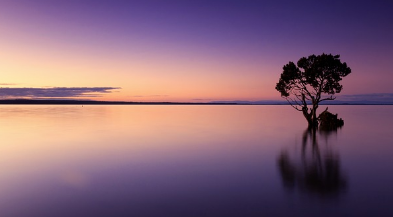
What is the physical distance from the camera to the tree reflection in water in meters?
12.9

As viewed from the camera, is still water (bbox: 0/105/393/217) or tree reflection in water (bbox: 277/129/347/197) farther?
tree reflection in water (bbox: 277/129/347/197)

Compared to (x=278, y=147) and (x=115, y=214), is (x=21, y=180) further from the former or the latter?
(x=278, y=147)

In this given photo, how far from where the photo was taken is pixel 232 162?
19547 millimetres

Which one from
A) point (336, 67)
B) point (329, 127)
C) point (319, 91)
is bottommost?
point (329, 127)

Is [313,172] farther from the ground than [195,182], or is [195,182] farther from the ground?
[195,182]

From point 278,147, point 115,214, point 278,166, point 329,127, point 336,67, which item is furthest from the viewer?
point 329,127

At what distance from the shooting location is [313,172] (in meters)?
16.1

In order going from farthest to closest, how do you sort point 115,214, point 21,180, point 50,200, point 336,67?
point 336,67 → point 21,180 → point 50,200 → point 115,214

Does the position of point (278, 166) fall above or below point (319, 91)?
below

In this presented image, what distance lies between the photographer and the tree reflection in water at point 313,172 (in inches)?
507

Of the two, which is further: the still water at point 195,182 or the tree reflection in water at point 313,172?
the tree reflection in water at point 313,172

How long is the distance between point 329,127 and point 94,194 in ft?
144

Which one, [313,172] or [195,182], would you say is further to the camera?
[313,172]

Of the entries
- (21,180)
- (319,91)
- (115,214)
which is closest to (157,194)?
(115,214)
